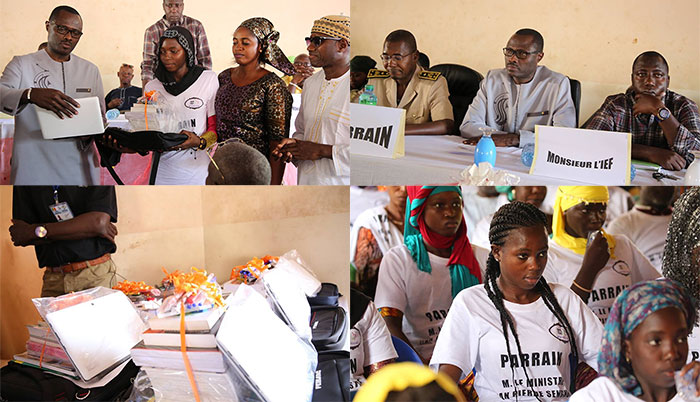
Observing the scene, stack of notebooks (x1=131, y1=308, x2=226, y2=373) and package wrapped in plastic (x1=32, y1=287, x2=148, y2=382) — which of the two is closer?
stack of notebooks (x1=131, y1=308, x2=226, y2=373)

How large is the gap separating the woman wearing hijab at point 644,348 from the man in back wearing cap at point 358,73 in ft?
4.19

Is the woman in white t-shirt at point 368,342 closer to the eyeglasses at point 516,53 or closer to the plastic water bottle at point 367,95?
the plastic water bottle at point 367,95

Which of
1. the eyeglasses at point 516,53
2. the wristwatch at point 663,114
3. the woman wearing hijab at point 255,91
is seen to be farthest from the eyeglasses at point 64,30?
the wristwatch at point 663,114

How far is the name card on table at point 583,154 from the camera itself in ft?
7.97

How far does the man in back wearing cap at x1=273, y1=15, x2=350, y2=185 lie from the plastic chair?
733 millimetres

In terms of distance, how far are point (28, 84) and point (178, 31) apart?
0.60m

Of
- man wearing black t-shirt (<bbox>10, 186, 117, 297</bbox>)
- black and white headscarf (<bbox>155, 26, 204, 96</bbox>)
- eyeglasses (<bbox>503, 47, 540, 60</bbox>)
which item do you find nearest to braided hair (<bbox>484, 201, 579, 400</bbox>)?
eyeglasses (<bbox>503, 47, 540, 60</bbox>)

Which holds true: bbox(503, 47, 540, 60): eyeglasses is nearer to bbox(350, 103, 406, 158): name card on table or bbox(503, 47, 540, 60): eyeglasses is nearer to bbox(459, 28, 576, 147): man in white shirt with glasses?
bbox(459, 28, 576, 147): man in white shirt with glasses

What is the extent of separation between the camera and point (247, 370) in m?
2.13

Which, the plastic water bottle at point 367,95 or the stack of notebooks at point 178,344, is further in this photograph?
the plastic water bottle at point 367,95

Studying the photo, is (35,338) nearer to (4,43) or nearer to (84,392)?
(84,392)

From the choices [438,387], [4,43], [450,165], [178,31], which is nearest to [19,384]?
[4,43]

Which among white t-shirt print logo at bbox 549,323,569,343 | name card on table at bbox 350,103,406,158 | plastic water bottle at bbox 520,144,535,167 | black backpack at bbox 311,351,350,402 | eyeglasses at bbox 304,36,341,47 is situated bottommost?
black backpack at bbox 311,351,350,402

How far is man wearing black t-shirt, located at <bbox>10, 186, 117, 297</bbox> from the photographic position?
2.45 meters
